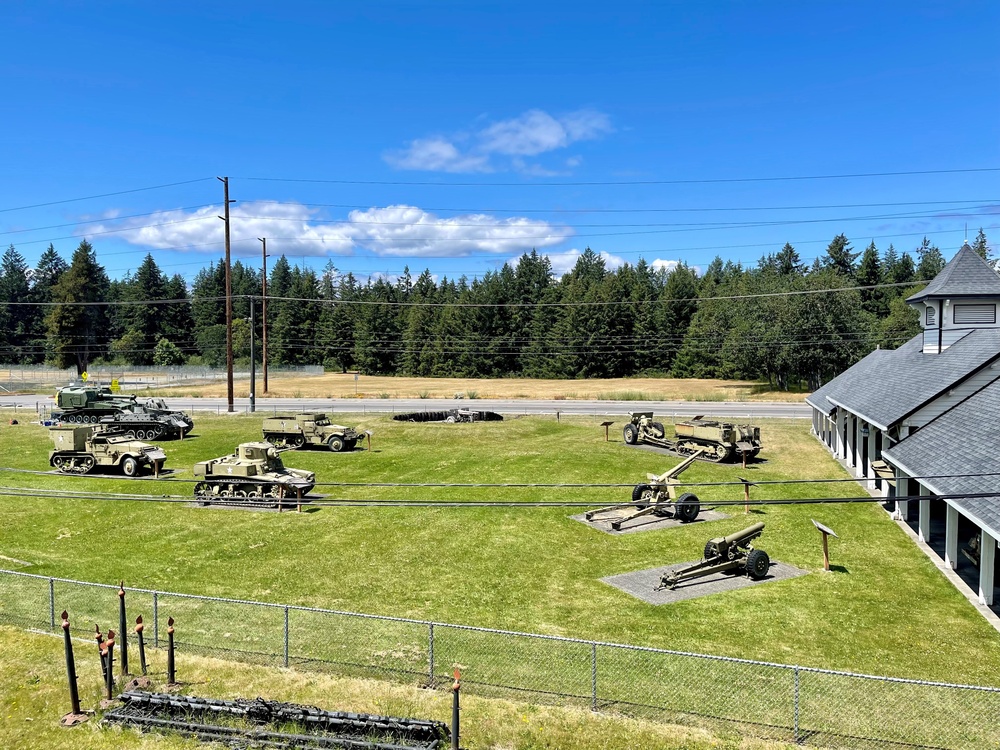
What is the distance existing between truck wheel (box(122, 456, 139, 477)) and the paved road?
938 inches

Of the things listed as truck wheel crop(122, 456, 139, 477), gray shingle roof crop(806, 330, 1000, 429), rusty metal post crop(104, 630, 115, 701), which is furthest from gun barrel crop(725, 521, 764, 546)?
truck wheel crop(122, 456, 139, 477)

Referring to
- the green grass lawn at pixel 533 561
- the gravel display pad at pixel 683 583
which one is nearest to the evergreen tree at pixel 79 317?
the green grass lawn at pixel 533 561

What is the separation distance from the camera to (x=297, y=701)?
42.1 feet

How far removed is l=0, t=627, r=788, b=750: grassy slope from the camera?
451 inches

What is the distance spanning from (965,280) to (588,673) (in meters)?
25.9

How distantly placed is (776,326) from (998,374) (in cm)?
4872

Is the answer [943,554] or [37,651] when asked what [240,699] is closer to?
[37,651]

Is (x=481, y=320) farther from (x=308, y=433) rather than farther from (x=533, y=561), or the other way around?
(x=533, y=561)

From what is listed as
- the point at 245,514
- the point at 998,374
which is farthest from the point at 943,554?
the point at 245,514

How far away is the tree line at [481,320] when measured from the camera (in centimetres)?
9981

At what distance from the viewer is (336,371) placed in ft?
412

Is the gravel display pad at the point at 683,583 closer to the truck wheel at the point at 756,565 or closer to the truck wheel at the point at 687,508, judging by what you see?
the truck wheel at the point at 756,565

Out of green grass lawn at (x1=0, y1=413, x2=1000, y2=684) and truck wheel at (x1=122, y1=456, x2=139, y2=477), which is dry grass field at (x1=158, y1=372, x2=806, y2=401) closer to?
green grass lawn at (x1=0, y1=413, x2=1000, y2=684)

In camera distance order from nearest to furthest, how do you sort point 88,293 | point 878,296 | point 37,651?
point 37,651
point 878,296
point 88,293
